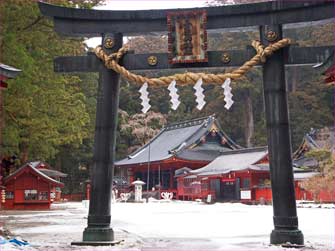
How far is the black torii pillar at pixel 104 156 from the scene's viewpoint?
8977 mm

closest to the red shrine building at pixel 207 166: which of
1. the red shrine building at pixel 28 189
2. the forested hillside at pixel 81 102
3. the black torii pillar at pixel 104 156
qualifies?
the forested hillside at pixel 81 102

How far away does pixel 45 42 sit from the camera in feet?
50.7

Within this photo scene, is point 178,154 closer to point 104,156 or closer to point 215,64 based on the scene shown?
point 104,156

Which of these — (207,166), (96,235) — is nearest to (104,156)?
(96,235)

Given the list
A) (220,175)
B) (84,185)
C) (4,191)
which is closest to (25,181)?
(4,191)

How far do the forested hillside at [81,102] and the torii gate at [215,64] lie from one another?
2.27 ft

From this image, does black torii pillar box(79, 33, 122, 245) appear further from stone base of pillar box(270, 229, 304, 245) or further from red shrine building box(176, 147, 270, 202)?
red shrine building box(176, 147, 270, 202)

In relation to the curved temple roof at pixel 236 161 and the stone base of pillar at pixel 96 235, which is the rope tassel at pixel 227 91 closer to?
the stone base of pillar at pixel 96 235

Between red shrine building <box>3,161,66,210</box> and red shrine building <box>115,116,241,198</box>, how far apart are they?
16.8 m

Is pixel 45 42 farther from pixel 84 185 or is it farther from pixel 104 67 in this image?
pixel 84 185

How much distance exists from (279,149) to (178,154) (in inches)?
1277

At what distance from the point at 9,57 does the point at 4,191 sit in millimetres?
12541

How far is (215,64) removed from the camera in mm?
9031

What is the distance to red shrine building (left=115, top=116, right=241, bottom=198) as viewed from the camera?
41812 mm
